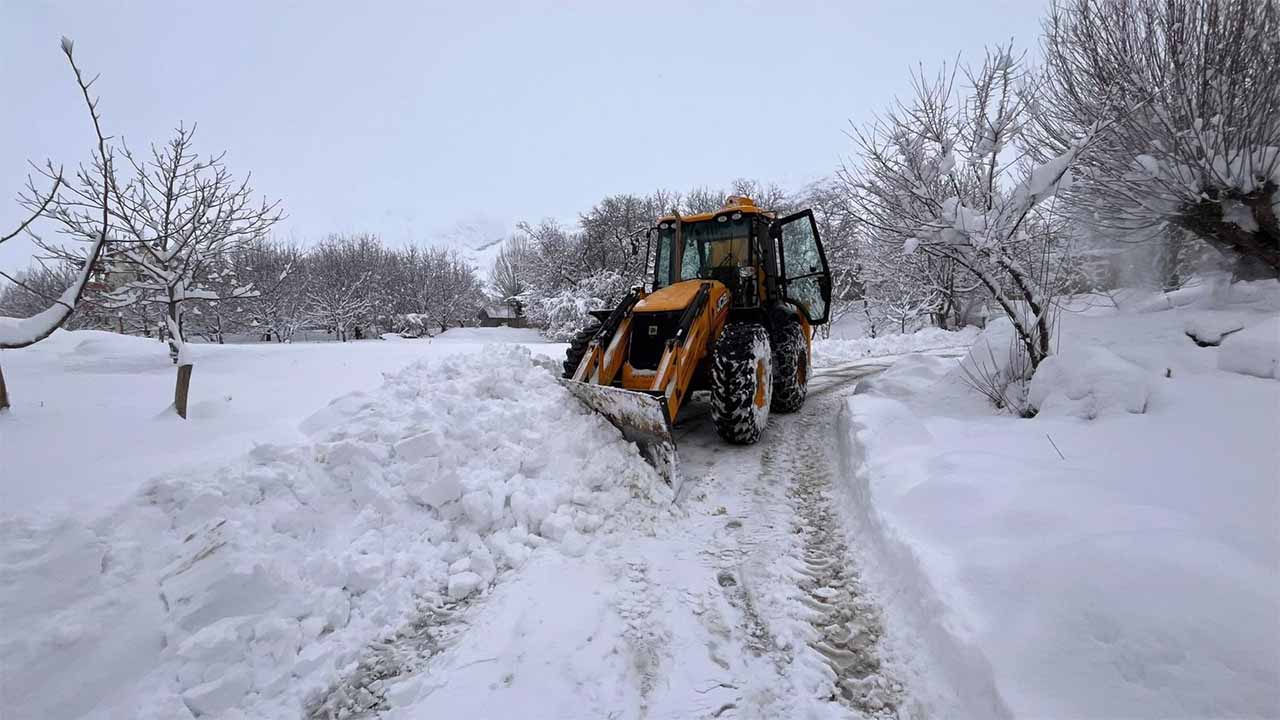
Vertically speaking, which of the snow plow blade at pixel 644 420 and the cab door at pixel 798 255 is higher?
the cab door at pixel 798 255

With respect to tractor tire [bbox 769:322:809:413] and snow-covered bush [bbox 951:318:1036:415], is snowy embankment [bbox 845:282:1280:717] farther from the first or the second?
tractor tire [bbox 769:322:809:413]

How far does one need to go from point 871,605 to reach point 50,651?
3.59 metres

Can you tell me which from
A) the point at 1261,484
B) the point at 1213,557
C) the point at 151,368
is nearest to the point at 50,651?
the point at 1213,557

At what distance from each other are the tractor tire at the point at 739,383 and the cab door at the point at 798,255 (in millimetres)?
1724

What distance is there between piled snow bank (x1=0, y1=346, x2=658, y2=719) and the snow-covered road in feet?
0.74

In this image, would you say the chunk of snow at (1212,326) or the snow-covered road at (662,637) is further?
the chunk of snow at (1212,326)

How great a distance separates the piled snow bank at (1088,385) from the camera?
378 cm

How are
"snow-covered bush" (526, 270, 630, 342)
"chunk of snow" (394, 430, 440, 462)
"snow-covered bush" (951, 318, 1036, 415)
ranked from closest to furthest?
"chunk of snow" (394, 430, 440, 462)
"snow-covered bush" (951, 318, 1036, 415)
"snow-covered bush" (526, 270, 630, 342)

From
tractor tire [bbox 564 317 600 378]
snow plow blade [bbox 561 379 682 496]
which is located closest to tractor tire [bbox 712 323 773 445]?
snow plow blade [bbox 561 379 682 496]

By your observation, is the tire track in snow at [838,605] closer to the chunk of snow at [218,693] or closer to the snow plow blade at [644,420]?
→ the snow plow blade at [644,420]

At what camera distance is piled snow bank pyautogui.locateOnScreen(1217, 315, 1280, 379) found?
3672 millimetres

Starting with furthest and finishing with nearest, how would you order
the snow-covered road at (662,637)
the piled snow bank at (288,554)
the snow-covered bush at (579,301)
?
the snow-covered bush at (579,301)
the snow-covered road at (662,637)
the piled snow bank at (288,554)

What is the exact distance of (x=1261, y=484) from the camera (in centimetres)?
239

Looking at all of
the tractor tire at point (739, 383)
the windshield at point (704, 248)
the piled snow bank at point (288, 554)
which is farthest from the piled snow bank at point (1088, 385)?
the piled snow bank at point (288, 554)
